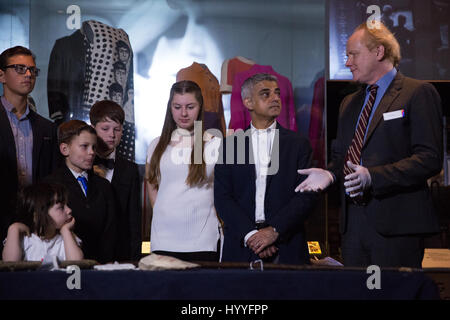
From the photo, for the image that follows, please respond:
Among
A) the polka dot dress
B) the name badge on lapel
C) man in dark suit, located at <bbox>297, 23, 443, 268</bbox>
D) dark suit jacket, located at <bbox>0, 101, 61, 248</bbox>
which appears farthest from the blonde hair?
the polka dot dress

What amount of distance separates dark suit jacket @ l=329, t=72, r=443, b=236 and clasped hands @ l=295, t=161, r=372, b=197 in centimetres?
5

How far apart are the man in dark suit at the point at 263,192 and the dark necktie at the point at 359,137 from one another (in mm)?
359

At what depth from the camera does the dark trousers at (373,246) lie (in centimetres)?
232

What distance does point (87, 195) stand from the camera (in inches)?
118

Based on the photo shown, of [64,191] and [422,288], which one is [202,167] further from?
[422,288]

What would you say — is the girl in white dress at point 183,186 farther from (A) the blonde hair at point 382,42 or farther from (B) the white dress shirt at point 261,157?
(A) the blonde hair at point 382,42

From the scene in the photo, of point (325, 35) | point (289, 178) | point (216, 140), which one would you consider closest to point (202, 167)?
point (216, 140)

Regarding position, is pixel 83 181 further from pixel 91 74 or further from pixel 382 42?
pixel 382 42

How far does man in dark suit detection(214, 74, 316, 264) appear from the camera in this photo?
2721mm

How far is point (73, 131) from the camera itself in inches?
123

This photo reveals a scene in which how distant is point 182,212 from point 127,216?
19.6 inches

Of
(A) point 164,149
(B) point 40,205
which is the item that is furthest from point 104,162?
(B) point 40,205

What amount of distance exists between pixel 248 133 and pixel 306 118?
158 centimetres

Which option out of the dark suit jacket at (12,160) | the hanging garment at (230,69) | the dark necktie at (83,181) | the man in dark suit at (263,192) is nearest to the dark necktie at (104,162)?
the dark suit jacket at (12,160)
